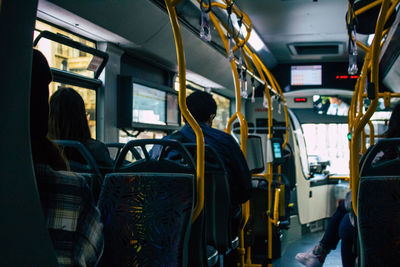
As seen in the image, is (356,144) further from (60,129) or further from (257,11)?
(257,11)

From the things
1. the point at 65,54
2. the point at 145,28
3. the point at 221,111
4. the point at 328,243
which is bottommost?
the point at 328,243

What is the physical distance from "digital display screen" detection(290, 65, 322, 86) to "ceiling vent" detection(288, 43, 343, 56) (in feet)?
2.58

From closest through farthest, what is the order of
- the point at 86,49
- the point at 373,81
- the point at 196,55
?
the point at 373,81, the point at 86,49, the point at 196,55

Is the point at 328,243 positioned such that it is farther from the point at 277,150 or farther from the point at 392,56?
the point at 392,56

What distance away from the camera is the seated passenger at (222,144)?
2990 mm

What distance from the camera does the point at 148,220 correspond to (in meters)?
2.09

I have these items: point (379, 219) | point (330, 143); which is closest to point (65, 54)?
point (379, 219)

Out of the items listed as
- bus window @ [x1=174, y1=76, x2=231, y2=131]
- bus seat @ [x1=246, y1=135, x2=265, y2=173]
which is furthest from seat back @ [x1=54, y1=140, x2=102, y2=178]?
bus window @ [x1=174, y1=76, x2=231, y2=131]

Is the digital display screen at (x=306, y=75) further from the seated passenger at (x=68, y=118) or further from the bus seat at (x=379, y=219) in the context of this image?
the bus seat at (x=379, y=219)

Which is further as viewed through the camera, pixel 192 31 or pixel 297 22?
pixel 297 22

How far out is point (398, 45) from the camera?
6.06 m

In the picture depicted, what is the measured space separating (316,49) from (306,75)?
1.14 m

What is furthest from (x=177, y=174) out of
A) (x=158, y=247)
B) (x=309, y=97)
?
(x=309, y=97)

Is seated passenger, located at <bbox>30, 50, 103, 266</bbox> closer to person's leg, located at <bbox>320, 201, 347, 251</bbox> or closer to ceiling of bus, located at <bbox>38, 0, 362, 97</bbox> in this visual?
ceiling of bus, located at <bbox>38, 0, 362, 97</bbox>
